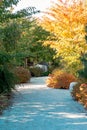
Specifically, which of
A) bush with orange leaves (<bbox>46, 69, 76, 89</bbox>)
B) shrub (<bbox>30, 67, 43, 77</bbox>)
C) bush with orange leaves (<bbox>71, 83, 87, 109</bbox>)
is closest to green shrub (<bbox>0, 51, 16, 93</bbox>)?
bush with orange leaves (<bbox>71, 83, 87, 109</bbox>)

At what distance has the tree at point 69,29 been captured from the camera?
19.9 metres

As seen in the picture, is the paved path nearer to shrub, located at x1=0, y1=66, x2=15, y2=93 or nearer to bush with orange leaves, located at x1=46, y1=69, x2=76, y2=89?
shrub, located at x1=0, y1=66, x2=15, y2=93

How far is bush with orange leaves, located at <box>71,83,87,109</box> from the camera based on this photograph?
11656mm

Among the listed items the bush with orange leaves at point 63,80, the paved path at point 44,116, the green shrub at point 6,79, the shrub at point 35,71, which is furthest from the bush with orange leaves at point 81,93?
the shrub at point 35,71

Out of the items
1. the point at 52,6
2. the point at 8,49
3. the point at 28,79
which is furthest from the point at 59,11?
the point at 8,49

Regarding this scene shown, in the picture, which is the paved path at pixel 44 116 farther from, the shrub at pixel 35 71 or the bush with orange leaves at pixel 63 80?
the shrub at pixel 35 71

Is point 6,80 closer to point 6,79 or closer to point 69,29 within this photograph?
point 6,79

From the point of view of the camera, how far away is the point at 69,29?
20875mm

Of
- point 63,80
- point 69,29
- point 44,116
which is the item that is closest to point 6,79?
point 44,116

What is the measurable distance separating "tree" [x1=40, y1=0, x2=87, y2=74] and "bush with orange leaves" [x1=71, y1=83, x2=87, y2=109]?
5977 millimetres

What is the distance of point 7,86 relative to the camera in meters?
14.3

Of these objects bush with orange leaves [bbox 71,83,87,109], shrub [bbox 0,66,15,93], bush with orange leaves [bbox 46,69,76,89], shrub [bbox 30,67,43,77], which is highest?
shrub [bbox 0,66,15,93]

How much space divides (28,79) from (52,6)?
5163 mm

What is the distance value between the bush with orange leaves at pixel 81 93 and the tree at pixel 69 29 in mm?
5977
